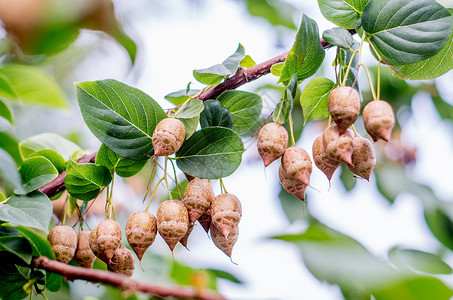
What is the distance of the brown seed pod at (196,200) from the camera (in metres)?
0.81

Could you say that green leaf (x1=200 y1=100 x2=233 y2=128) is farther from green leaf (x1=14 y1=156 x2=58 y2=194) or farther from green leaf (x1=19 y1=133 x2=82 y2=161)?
green leaf (x1=19 y1=133 x2=82 y2=161)

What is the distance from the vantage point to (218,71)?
0.85m

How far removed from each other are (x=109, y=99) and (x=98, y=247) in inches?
10.6

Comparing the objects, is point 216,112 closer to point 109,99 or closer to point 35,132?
point 109,99

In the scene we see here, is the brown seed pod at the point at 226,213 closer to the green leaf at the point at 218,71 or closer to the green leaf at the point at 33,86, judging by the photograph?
the green leaf at the point at 218,71

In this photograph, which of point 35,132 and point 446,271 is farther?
point 35,132

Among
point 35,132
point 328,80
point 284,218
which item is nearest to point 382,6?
point 328,80

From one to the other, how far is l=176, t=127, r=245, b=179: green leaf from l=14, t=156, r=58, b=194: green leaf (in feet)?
0.79

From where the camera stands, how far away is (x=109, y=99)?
2.76 feet

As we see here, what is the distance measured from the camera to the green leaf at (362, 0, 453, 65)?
0.83 metres

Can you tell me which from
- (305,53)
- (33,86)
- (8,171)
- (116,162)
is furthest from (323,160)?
(33,86)

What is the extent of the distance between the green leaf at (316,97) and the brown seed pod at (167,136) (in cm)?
31

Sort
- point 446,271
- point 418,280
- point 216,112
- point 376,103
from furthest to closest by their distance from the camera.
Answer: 1. point 216,112
2. point 376,103
3. point 446,271
4. point 418,280

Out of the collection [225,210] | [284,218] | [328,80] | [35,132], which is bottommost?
[35,132]
